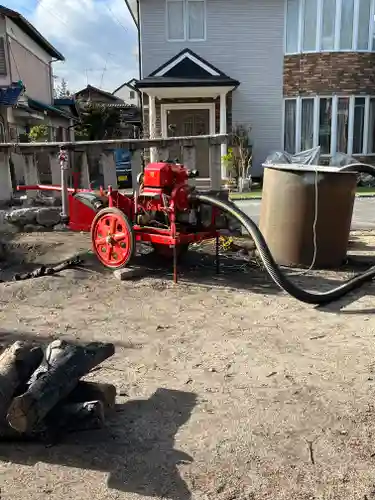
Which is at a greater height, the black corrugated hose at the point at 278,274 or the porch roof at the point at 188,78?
the porch roof at the point at 188,78

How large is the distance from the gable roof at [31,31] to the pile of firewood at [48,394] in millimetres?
18496

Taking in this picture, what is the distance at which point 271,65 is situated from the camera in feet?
61.2

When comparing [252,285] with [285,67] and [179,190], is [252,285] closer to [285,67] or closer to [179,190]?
[179,190]

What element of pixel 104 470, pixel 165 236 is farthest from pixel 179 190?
pixel 104 470

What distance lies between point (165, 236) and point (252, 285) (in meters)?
1.21

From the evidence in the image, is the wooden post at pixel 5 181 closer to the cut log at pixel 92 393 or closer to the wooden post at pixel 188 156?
the wooden post at pixel 188 156

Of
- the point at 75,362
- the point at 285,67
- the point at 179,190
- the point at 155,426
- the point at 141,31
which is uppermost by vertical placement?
the point at 141,31

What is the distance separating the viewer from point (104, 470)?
292 centimetres

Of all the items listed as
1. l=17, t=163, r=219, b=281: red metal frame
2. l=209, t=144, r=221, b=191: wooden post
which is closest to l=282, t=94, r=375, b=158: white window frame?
l=209, t=144, r=221, b=191: wooden post

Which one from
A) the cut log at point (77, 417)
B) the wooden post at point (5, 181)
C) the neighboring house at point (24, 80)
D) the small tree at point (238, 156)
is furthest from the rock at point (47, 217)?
the neighboring house at point (24, 80)

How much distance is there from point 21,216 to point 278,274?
17.7ft

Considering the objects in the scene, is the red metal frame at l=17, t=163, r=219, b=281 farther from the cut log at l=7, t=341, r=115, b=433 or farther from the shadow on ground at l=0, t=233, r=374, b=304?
the cut log at l=7, t=341, r=115, b=433

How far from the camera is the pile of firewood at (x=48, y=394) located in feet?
9.83

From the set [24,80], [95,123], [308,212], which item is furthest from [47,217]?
[95,123]
